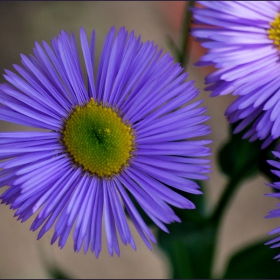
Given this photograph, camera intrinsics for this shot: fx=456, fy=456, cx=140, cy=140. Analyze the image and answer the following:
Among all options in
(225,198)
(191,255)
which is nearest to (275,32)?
(225,198)

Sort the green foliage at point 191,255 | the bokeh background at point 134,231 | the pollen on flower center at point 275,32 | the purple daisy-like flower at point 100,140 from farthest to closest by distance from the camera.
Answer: the bokeh background at point 134,231 < the green foliage at point 191,255 < the pollen on flower center at point 275,32 < the purple daisy-like flower at point 100,140

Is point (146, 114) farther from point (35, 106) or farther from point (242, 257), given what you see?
point (242, 257)

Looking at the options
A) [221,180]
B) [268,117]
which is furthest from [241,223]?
[268,117]

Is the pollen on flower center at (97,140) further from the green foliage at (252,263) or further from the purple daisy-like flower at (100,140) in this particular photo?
the green foliage at (252,263)

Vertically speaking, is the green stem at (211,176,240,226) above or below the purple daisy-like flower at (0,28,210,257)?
below

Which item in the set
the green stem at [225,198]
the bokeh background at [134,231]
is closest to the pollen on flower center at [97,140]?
the green stem at [225,198]

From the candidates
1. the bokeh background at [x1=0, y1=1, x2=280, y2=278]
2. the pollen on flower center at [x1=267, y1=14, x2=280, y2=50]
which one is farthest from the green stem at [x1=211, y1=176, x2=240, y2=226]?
the bokeh background at [x1=0, y1=1, x2=280, y2=278]

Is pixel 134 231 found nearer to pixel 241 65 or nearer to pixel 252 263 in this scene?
pixel 252 263

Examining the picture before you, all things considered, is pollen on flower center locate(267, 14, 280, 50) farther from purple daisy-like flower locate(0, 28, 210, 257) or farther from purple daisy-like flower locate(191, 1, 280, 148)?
purple daisy-like flower locate(0, 28, 210, 257)
